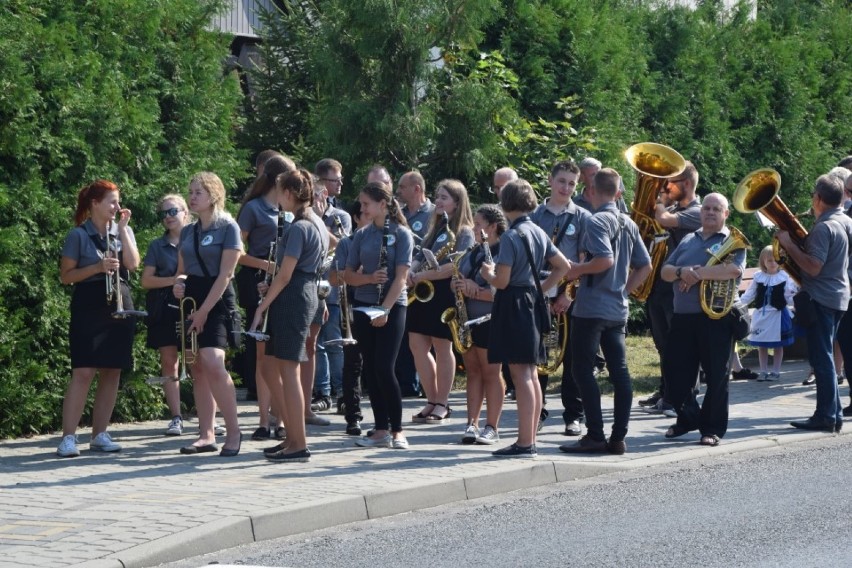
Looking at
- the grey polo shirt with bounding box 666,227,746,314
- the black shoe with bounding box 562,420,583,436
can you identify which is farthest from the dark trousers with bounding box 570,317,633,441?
the black shoe with bounding box 562,420,583,436

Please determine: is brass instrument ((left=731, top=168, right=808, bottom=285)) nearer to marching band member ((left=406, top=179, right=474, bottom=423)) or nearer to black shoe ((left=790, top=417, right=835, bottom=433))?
black shoe ((left=790, top=417, right=835, bottom=433))

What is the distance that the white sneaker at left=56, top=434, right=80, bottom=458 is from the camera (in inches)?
368

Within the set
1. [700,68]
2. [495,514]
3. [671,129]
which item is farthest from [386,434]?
[700,68]

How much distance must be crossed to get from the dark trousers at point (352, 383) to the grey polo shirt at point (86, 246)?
77.5 inches

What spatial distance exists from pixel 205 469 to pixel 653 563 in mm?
3400

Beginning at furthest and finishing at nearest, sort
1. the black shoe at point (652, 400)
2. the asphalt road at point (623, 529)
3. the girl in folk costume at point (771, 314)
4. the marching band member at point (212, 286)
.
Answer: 1. the girl in folk costume at point (771, 314)
2. the black shoe at point (652, 400)
3. the marching band member at point (212, 286)
4. the asphalt road at point (623, 529)

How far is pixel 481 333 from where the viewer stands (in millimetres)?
10281

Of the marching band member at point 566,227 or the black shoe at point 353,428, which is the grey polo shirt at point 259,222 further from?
the marching band member at point 566,227

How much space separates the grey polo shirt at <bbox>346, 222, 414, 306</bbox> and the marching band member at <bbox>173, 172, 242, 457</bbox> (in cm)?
95

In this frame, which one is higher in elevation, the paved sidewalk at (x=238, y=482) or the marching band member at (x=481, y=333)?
the marching band member at (x=481, y=333)

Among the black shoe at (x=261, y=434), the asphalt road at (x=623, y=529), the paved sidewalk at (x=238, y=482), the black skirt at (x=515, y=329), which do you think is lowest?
the asphalt road at (x=623, y=529)

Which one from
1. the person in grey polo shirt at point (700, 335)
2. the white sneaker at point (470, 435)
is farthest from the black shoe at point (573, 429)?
the white sneaker at point (470, 435)

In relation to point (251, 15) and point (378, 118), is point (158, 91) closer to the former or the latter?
point (378, 118)

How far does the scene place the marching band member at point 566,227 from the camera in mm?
10352
